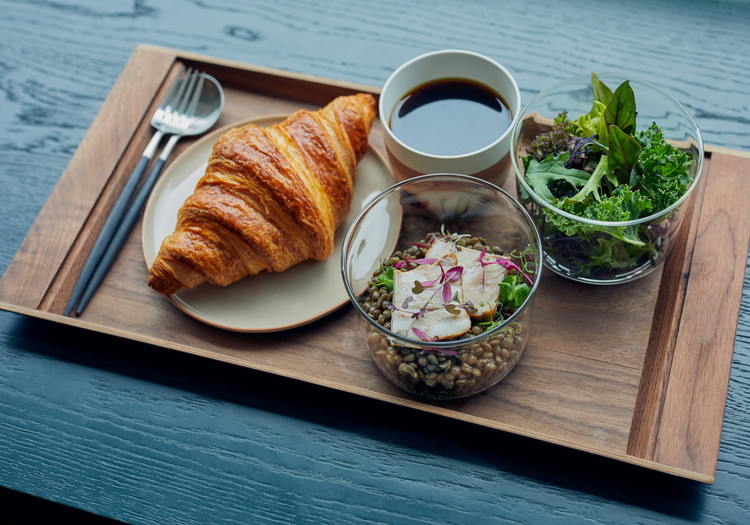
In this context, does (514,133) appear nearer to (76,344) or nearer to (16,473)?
(76,344)

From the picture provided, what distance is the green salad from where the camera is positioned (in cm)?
159

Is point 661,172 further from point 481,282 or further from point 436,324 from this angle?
point 436,324

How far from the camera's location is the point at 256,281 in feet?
6.22

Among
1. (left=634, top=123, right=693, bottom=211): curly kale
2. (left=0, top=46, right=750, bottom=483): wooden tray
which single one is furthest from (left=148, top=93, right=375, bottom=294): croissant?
(left=634, top=123, right=693, bottom=211): curly kale

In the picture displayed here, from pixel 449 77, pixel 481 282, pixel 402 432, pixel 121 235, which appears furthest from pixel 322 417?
pixel 449 77

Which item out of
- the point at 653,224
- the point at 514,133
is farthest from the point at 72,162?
the point at 653,224

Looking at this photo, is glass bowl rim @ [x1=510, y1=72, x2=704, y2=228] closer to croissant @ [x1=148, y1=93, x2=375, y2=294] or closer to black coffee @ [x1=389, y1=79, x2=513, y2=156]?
black coffee @ [x1=389, y1=79, x2=513, y2=156]

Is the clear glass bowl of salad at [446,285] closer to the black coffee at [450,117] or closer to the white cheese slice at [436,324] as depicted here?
the white cheese slice at [436,324]

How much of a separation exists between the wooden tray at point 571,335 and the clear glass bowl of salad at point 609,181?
10 centimetres

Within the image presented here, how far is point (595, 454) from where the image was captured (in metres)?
1.56

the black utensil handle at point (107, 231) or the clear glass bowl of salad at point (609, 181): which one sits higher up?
the clear glass bowl of salad at point (609, 181)

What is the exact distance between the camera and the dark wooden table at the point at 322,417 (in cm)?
162

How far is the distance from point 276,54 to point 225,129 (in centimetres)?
43

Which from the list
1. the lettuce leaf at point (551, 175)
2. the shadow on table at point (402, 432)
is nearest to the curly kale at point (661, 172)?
the lettuce leaf at point (551, 175)
